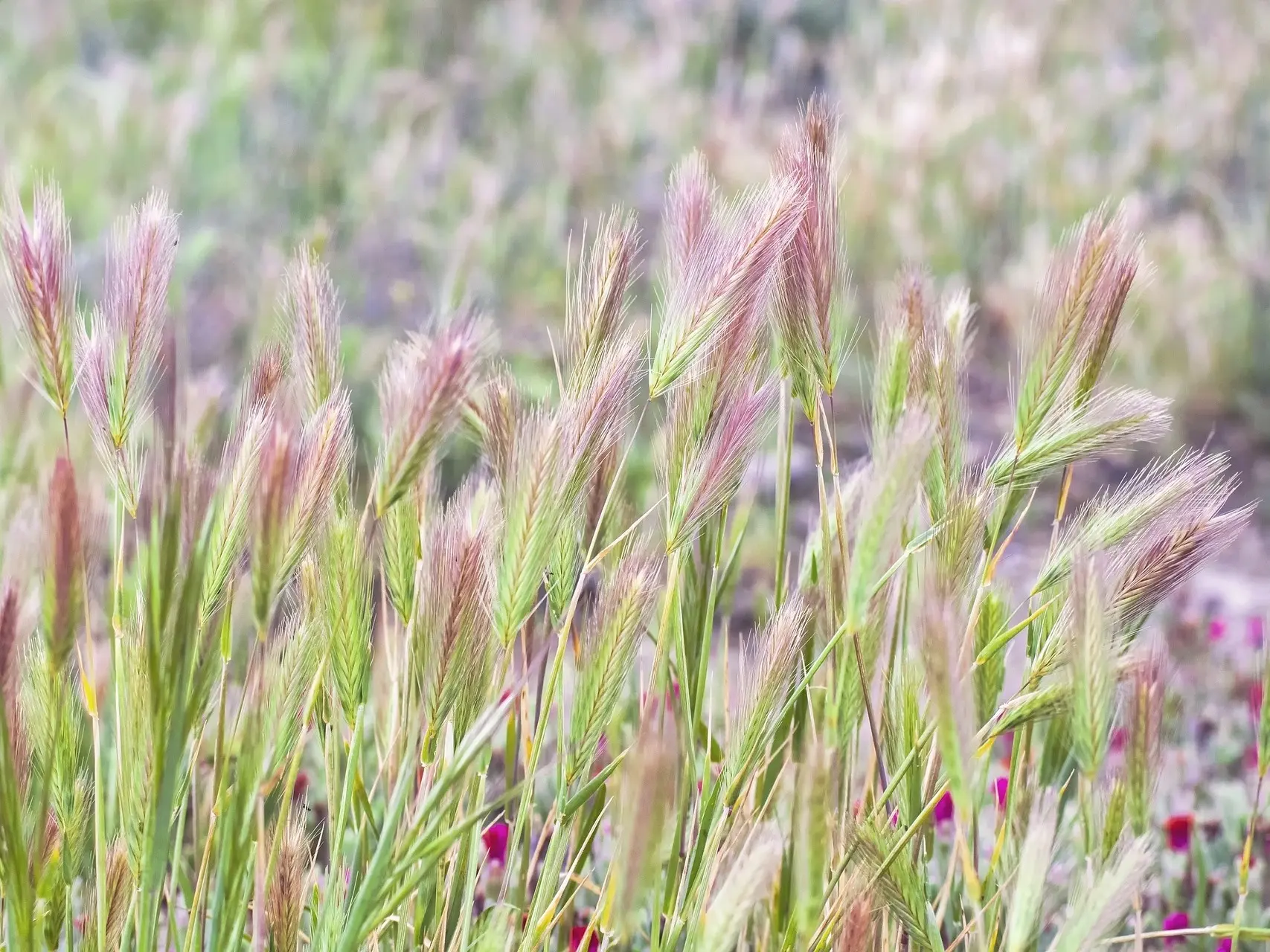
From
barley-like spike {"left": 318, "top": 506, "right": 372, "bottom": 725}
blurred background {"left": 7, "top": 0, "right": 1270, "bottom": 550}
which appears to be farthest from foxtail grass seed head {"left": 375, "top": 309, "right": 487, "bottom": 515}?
blurred background {"left": 7, "top": 0, "right": 1270, "bottom": 550}

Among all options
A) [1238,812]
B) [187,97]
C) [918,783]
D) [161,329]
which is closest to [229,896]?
[161,329]

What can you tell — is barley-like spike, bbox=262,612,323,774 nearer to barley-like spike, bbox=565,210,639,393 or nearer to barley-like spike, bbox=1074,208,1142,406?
barley-like spike, bbox=565,210,639,393

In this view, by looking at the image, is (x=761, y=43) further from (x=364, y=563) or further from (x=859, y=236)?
(x=364, y=563)

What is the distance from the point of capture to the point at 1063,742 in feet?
3.02

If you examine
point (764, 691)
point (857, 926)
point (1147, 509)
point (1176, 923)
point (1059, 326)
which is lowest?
point (1176, 923)

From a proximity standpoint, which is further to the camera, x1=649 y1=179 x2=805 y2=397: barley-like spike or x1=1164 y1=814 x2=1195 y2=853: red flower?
x1=1164 y1=814 x2=1195 y2=853: red flower

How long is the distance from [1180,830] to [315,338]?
1081mm

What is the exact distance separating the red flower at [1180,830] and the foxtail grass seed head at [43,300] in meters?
1.19

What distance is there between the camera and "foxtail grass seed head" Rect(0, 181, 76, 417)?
2.54ft

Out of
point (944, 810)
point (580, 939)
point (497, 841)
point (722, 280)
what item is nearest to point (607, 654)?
point (722, 280)

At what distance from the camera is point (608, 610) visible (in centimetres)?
81

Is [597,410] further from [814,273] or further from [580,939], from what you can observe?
[580,939]

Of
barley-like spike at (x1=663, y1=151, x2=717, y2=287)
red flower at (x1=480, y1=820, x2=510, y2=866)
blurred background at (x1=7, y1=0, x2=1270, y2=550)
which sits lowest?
red flower at (x1=480, y1=820, x2=510, y2=866)

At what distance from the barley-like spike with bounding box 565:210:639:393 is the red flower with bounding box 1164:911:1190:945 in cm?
77
